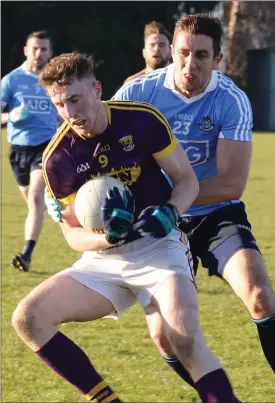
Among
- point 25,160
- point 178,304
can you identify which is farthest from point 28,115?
point 178,304

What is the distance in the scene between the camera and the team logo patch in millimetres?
5625

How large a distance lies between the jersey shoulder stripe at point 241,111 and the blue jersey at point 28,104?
5139 mm

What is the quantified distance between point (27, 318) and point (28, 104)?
6430mm

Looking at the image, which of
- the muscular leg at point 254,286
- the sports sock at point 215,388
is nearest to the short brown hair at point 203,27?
the muscular leg at point 254,286

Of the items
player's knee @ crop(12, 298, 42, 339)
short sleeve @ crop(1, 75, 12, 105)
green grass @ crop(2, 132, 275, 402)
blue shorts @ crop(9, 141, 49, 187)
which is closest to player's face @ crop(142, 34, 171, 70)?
blue shorts @ crop(9, 141, 49, 187)

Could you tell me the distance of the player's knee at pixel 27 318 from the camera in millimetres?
4605

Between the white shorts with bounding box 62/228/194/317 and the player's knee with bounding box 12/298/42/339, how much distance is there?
0.34m

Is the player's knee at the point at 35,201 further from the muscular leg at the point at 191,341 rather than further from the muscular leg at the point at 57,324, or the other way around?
the muscular leg at the point at 191,341

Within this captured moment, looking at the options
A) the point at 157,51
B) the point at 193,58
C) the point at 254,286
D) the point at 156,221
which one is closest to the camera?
the point at 156,221

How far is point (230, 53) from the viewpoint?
45625mm

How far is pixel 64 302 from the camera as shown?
4.69 metres

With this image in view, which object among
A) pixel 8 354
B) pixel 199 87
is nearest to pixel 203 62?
pixel 199 87

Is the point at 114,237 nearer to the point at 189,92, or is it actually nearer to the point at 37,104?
the point at 189,92

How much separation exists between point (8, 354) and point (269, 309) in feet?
7.09
